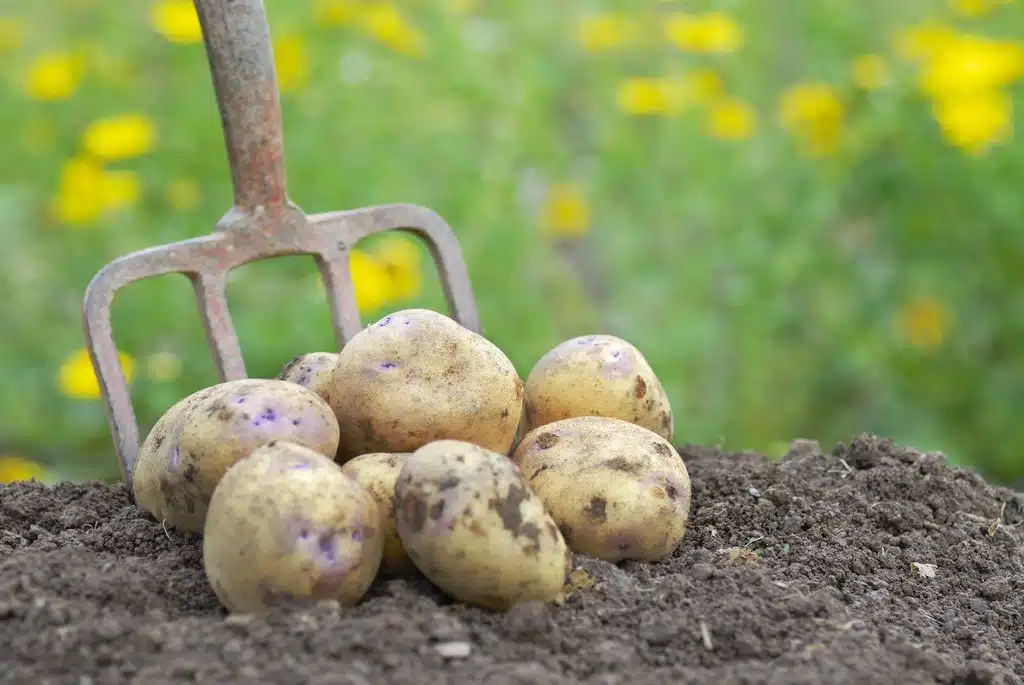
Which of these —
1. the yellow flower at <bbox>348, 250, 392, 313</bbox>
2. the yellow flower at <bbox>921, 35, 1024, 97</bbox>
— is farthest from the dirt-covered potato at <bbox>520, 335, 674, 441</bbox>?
the yellow flower at <bbox>921, 35, 1024, 97</bbox>

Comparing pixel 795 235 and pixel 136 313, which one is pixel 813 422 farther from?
pixel 136 313

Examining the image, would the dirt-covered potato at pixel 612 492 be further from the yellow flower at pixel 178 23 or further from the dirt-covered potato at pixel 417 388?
the yellow flower at pixel 178 23

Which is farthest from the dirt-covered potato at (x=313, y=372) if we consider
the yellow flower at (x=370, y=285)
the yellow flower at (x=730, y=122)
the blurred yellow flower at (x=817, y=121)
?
the blurred yellow flower at (x=817, y=121)

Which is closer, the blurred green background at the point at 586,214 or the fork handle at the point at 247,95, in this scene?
the fork handle at the point at 247,95

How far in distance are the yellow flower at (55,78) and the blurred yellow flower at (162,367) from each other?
97 centimetres

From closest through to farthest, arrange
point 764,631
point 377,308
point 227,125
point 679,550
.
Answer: point 764,631 → point 679,550 → point 227,125 → point 377,308

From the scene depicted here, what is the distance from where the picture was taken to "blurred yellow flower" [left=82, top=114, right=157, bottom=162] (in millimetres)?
3371

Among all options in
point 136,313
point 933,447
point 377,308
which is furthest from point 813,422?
point 136,313

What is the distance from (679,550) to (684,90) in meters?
2.35

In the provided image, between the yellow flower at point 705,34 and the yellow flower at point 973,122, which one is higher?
the yellow flower at point 705,34

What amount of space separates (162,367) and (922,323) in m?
2.22

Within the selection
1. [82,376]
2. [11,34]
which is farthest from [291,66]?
[11,34]

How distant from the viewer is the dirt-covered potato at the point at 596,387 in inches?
78.1

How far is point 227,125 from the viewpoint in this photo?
7.55 ft
